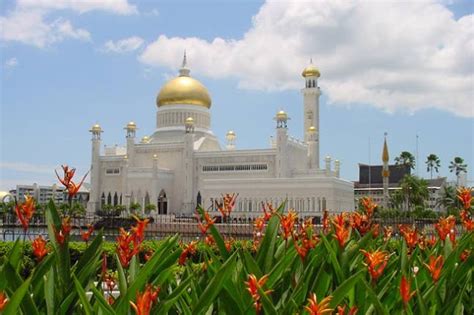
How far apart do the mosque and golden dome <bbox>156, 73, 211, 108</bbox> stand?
101 mm

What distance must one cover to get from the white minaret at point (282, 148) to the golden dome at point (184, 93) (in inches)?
425

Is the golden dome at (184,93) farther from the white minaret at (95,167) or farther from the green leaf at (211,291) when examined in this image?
the green leaf at (211,291)

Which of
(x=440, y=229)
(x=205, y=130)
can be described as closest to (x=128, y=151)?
(x=205, y=130)

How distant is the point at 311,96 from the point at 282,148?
691 centimetres

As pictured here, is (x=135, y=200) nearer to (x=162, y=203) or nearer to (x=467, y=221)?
(x=162, y=203)

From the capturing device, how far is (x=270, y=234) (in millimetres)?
3438

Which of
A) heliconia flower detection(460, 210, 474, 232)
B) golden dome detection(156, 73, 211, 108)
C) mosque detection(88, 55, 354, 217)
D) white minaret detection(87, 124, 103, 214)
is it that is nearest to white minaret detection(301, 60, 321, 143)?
mosque detection(88, 55, 354, 217)

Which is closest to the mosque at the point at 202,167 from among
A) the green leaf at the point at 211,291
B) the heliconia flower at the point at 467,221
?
the heliconia flower at the point at 467,221

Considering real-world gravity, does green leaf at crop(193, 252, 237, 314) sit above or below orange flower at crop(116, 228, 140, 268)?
below

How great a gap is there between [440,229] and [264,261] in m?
1.57

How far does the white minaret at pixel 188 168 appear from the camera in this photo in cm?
5350

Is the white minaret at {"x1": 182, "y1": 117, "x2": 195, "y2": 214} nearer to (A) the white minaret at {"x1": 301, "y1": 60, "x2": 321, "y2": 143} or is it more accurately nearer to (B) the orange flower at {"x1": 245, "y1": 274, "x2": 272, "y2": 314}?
(A) the white minaret at {"x1": 301, "y1": 60, "x2": 321, "y2": 143}

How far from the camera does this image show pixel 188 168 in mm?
53969

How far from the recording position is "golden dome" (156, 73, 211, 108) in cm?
5750
